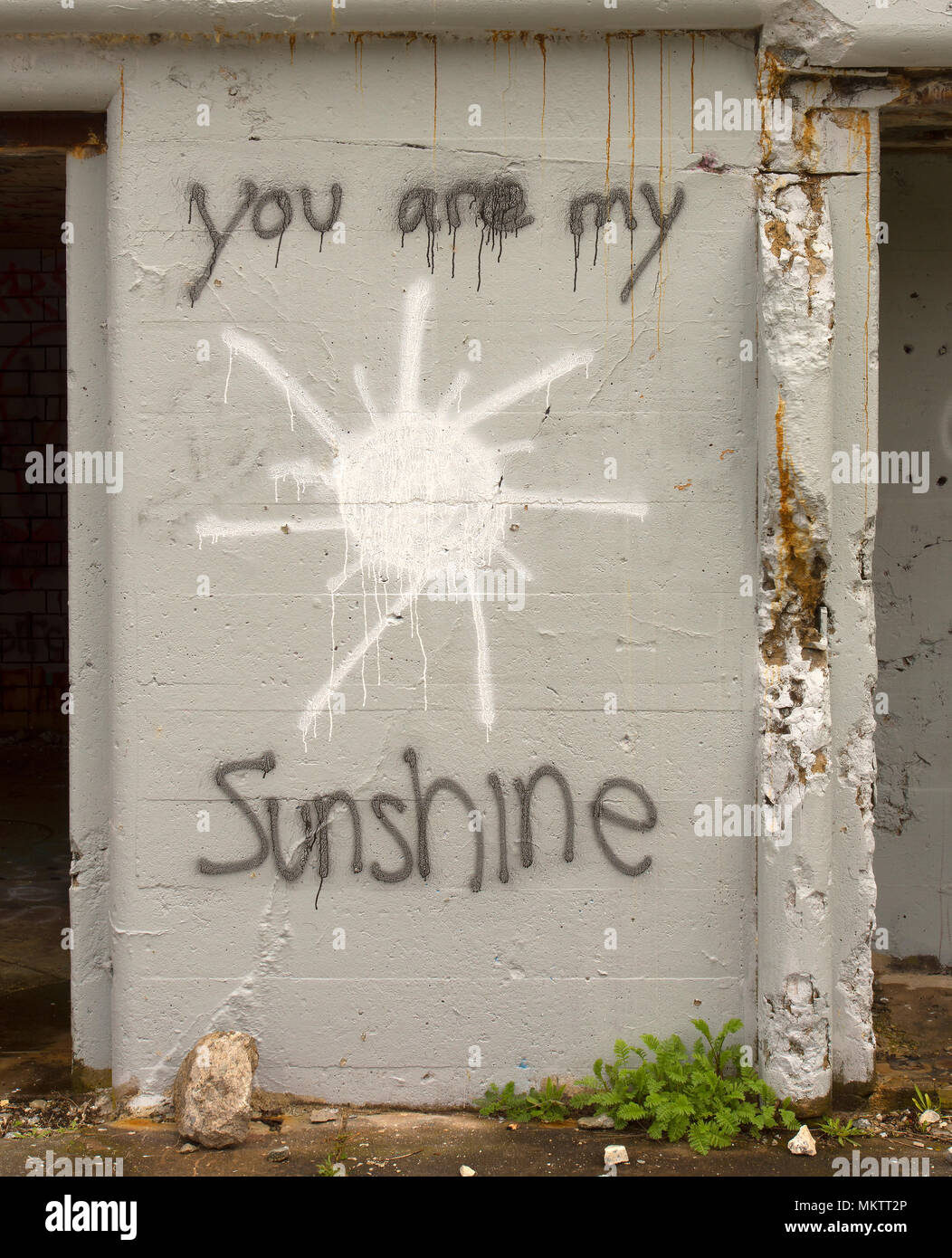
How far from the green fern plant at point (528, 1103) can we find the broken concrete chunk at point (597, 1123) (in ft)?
0.24

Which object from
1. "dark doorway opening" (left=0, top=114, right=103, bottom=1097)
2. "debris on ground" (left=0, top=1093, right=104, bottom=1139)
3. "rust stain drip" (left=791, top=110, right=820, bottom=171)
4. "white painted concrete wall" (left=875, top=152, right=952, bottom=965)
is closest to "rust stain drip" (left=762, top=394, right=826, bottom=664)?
"rust stain drip" (left=791, top=110, right=820, bottom=171)

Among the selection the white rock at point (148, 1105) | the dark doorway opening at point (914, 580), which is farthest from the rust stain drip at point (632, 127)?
the white rock at point (148, 1105)

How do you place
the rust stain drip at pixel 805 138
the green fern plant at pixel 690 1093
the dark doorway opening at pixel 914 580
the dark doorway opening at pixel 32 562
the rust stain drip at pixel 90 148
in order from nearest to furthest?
1. the green fern plant at pixel 690 1093
2. the rust stain drip at pixel 805 138
3. the rust stain drip at pixel 90 148
4. the dark doorway opening at pixel 914 580
5. the dark doorway opening at pixel 32 562

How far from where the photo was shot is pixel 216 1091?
10.1 feet

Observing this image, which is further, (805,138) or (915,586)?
(915,586)

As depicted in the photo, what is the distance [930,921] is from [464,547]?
2464 millimetres

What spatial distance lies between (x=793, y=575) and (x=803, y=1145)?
1653mm

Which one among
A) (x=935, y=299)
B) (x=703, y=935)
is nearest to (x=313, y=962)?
(x=703, y=935)

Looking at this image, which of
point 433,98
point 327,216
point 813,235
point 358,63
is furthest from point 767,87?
point 327,216

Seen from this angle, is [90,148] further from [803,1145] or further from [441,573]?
[803,1145]

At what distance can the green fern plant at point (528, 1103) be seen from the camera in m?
3.22

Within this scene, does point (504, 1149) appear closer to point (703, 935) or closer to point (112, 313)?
point (703, 935)

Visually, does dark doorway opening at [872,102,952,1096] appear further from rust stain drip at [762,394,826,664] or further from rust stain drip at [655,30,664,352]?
rust stain drip at [655,30,664,352]

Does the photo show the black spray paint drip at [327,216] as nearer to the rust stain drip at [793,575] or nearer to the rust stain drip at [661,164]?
the rust stain drip at [661,164]
